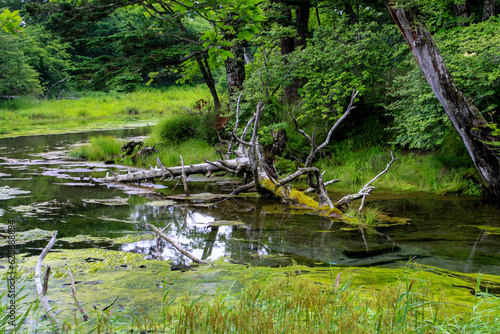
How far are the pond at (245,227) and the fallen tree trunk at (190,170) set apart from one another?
0.84ft

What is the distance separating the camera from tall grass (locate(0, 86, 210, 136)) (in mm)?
25234

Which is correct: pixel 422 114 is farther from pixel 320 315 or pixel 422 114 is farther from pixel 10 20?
pixel 10 20

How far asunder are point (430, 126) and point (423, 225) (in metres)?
3.06

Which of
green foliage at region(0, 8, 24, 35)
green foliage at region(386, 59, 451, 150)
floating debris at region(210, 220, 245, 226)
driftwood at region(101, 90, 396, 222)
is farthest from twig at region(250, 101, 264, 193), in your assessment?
green foliage at region(0, 8, 24, 35)

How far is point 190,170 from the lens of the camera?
9.65 metres

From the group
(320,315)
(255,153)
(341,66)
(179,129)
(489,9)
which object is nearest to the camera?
(320,315)

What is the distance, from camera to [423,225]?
6438 millimetres

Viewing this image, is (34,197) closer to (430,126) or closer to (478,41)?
(430,126)

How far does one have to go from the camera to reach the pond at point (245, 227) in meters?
4.94

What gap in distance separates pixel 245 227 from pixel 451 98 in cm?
439

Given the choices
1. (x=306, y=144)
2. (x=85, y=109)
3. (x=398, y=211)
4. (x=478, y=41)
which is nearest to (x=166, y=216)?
(x=398, y=211)

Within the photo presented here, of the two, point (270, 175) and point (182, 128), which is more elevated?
point (182, 128)

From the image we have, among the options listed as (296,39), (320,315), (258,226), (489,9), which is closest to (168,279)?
(320,315)

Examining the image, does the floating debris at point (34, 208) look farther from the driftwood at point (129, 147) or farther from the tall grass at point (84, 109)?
the tall grass at point (84, 109)
